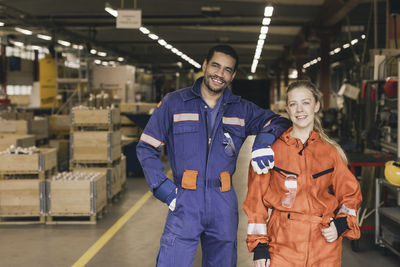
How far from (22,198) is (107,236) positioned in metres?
1.51

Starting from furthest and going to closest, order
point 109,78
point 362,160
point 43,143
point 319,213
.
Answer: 1. point 109,78
2. point 43,143
3. point 362,160
4. point 319,213

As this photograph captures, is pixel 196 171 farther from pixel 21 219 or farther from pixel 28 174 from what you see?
pixel 28 174

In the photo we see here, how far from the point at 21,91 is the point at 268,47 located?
58.5ft

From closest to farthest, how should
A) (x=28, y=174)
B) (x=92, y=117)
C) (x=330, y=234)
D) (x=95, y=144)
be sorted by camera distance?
(x=330, y=234) → (x=28, y=174) → (x=95, y=144) → (x=92, y=117)

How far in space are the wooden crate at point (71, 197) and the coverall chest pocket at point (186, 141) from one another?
160 inches

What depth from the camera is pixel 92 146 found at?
8.25m

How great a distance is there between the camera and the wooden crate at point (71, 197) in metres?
6.78

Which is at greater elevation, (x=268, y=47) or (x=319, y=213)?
(x=268, y=47)

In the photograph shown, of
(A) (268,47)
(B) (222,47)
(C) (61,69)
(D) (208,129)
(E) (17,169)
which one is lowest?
(E) (17,169)

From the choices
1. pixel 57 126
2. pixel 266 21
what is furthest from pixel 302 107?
pixel 266 21

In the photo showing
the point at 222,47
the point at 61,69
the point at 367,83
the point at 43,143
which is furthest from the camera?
the point at 61,69

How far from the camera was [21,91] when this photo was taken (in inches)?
1316

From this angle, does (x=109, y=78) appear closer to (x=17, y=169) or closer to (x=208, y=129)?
(x=17, y=169)

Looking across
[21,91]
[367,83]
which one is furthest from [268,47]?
[367,83]
